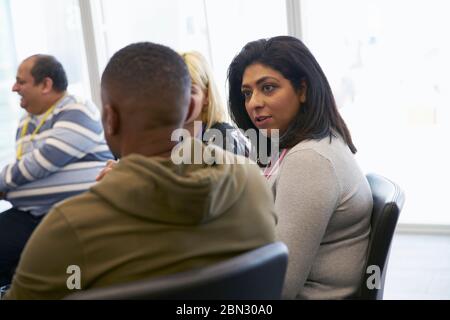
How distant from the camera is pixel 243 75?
197 cm

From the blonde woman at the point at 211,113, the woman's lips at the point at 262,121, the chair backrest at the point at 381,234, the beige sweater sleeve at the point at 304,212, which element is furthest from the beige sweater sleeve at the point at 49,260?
the blonde woman at the point at 211,113

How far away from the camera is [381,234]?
1438 mm

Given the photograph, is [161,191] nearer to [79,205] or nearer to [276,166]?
[79,205]

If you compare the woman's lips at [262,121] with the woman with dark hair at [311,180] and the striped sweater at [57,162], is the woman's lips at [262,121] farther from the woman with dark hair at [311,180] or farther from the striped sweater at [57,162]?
the striped sweater at [57,162]

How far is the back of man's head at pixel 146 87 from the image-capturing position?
1.18m

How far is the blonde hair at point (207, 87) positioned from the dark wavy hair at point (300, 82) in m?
0.51

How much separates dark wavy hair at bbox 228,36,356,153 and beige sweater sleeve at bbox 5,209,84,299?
84cm

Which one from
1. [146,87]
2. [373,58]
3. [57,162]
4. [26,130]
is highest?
[146,87]

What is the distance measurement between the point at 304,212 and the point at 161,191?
1.81 ft

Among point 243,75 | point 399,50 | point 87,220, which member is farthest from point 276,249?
point 399,50

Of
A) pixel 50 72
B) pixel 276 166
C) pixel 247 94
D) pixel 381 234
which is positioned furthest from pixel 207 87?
pixel 381 234
